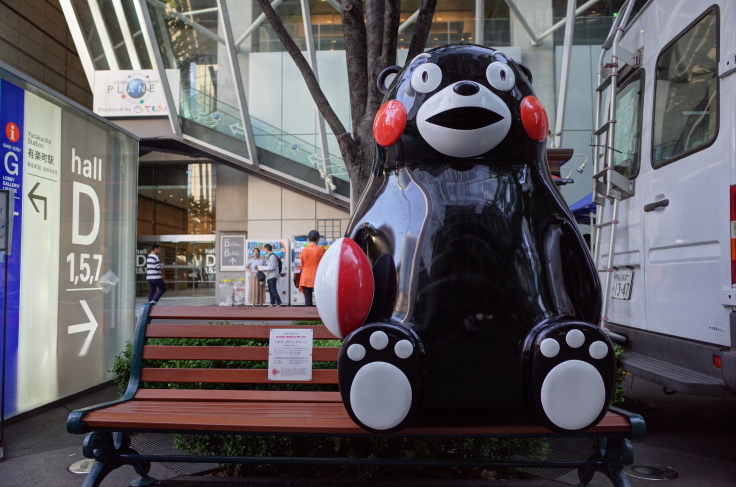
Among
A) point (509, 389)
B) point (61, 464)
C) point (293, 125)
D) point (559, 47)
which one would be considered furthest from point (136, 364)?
point (559, 47)

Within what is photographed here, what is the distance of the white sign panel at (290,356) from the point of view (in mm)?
2766

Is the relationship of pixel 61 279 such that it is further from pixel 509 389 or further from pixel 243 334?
pixel 509 389

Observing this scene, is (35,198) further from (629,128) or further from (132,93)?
(132,93)

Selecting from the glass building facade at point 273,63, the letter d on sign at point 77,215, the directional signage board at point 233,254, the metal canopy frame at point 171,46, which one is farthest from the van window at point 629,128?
the directional signage board at point 233,254

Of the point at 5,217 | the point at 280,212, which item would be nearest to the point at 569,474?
the point at 5,217

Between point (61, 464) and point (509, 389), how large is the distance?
9.32 ft

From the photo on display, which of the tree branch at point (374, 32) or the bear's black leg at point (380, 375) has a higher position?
the tree branch at point (374, 32)

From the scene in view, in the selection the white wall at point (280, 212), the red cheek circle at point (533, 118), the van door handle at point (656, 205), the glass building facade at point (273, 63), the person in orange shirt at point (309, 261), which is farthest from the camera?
the white wall at point (280, 212)

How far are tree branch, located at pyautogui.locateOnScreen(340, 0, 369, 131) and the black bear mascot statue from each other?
6.15 feet

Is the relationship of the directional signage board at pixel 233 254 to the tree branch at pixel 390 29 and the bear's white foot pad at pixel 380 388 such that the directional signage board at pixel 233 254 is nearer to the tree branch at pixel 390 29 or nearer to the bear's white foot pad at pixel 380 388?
the tree branch at pixel 390 29

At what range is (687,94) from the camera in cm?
348

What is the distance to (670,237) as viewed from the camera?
135 inches

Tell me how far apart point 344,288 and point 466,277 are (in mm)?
443

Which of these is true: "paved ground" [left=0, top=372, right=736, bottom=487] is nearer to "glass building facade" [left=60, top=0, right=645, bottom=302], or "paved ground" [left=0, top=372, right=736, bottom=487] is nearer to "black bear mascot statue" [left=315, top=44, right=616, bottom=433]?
"black bear mascot statue" [left=315, top=44, right=616, bottom=433]
